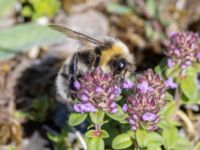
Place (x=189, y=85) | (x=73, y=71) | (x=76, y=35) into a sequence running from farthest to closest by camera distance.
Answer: (x=189, y=85)
(x=73, y=71)
(x=76, y=35)

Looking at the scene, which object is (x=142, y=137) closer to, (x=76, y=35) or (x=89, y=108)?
(x=89, y=108)

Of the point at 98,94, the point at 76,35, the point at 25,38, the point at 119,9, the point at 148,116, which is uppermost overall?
the point at 119,9

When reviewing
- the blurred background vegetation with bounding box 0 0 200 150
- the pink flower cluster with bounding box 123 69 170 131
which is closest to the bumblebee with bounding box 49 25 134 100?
the pink flower cluster with bounding box 123 69 170 131

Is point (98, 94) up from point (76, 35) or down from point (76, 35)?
down

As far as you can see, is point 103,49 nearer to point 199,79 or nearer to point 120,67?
point 120,67

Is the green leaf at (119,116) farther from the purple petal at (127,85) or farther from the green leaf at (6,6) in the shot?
the green leaf at (6,6)

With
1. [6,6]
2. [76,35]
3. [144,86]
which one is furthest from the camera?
[6,6]

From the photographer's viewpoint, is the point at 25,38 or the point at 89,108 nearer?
the point at 89,108

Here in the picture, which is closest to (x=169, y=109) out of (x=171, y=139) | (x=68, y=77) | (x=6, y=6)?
(x=171, y=139)
